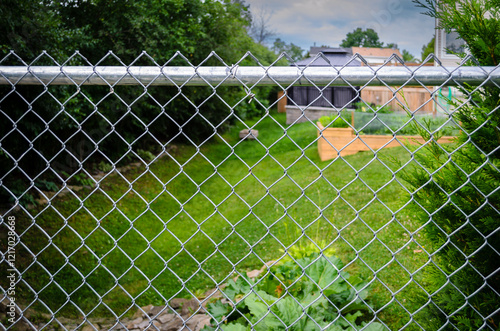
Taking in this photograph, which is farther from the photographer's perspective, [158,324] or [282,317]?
[158,324]

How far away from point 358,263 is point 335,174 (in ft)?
12.3

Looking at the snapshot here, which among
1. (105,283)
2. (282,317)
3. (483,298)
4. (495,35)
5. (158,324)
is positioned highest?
Answer: (495,35)

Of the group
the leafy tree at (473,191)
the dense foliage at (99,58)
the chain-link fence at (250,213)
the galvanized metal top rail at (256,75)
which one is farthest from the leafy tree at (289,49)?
the galvanized metal top rail at (256,75)

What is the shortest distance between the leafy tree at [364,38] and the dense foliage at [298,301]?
76.1ft

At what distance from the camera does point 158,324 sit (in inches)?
134

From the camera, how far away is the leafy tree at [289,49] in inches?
940

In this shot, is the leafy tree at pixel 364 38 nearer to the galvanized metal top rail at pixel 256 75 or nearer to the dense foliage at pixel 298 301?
the dense foliage at pixel 298 301

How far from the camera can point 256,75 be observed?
1.47m

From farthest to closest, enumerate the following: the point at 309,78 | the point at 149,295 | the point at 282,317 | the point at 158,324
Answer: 1. the point at 149,295
2. the point at 158,324
3. the point at 282,317
4. the point at 309,78

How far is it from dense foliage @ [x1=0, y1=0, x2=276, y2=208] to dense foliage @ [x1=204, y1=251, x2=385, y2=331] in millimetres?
1455

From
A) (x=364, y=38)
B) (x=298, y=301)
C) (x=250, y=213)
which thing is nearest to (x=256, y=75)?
(x=250, y=213)

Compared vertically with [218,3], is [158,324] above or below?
below

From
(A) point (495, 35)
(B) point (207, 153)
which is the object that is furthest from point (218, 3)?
(A) point (495, 35)

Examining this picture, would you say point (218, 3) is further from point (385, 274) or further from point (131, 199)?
point (385, 274)
